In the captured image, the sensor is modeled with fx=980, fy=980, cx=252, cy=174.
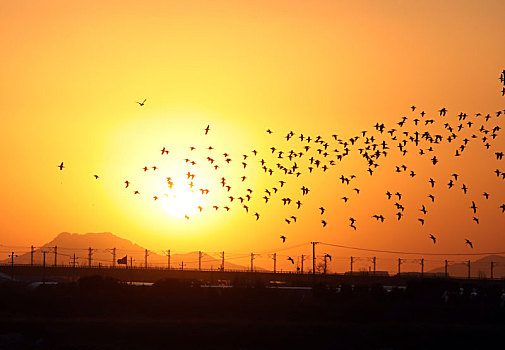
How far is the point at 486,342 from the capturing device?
255ft

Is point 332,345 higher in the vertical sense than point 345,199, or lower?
lower

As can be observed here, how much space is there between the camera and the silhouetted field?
251 ft

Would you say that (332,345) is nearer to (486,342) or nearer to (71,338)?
(486,342)

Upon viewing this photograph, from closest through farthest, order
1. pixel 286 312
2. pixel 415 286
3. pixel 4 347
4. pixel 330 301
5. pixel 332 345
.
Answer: pixel 4 347, pixel 332 345, pixel 286 312, pixel 330 301, pixel 415 286

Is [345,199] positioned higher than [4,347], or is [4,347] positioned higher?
[345,199]

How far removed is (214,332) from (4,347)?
16.8 m

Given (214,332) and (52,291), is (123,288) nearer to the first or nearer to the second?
(52,291)

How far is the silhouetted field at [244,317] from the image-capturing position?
76.6 metres

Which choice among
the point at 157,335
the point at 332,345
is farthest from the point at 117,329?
the point at 332,345

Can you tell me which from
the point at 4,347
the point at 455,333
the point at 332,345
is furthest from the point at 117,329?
the point at 455,333

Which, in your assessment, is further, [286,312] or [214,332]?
Answer: [286,312]

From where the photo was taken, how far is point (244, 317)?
299 ft

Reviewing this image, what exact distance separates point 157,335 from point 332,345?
13.8 m

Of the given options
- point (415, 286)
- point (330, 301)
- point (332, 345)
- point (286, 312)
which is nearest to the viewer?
point (332, 345)
